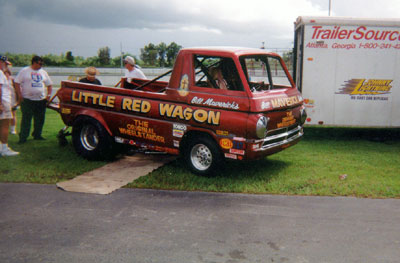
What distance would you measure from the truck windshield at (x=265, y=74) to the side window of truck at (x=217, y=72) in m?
0.55

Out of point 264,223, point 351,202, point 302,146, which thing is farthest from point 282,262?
point 302,146

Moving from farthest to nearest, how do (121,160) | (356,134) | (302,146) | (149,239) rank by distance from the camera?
(356,134), (302,146), (121,160), (149,239)

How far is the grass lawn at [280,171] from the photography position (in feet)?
20.1

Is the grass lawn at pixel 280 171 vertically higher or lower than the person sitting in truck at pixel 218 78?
lower

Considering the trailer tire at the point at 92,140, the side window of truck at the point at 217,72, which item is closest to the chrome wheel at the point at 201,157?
the side window of truck at the point at 217,72

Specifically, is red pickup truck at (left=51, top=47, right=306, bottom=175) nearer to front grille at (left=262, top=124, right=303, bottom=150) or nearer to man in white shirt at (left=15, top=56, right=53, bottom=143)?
front grille at (left=262, top=124, right=303, bottom=150)

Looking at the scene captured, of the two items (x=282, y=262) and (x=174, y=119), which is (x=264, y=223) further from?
(x=174, y=119)

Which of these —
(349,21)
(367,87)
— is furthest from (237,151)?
(349,21)

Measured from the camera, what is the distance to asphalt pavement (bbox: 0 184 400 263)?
3947 millimetres

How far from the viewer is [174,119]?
6.82 m

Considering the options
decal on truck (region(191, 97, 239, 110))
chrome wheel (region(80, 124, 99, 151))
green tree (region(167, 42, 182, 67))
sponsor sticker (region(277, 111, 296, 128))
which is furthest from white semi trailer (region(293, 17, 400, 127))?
green tree (region(167, 42, 182, 67))

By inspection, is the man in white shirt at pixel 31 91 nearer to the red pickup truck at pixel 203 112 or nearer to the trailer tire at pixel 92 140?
the red pickup truck at pixel 203 112

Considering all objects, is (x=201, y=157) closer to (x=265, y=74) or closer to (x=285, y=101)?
(x=285, y=101)

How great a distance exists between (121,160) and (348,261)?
521cm
